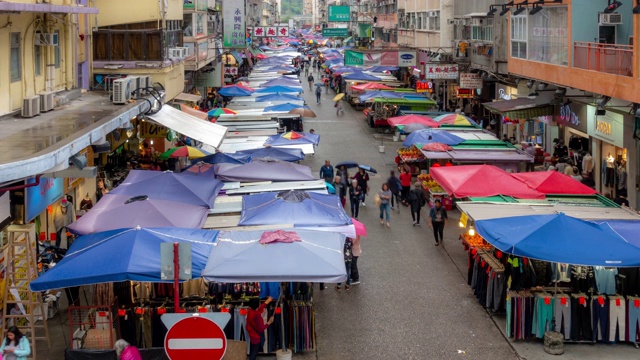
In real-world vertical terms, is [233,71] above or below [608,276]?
above

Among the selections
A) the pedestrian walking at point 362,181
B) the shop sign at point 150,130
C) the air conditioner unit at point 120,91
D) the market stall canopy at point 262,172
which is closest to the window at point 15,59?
the air conditioner unit at point 120,91

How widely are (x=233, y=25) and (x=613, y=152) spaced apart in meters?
32.0

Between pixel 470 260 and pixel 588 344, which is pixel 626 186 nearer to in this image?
pixel 470 260

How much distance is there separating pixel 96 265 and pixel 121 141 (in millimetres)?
12978

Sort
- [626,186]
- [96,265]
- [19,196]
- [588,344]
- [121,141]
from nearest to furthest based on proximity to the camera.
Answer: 1. [96,265]
2. [588,344]
3. [19,196]
4. [626,186]
5. [121,141]

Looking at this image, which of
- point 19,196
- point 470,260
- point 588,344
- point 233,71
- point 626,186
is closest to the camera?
point 588,344

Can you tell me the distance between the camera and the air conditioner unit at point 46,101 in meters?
16.9

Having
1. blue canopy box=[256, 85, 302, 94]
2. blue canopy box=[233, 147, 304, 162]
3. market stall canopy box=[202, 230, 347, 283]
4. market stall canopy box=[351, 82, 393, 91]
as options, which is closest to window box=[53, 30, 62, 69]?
blue canopy box=[233, 147, 304, 162]

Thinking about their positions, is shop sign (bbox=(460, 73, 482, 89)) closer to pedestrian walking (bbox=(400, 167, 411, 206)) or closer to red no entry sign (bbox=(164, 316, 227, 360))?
pedestrian walking (bbox=(400, 167, 411, 206))

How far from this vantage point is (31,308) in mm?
11977

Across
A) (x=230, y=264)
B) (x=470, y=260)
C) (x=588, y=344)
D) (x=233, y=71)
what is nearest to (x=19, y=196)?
(x=230, y=264)

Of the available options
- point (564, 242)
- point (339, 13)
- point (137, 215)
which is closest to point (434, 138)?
point (137, 215)

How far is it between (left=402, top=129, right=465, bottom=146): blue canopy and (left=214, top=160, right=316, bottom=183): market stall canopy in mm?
6478

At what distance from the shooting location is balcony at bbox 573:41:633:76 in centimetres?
1873
